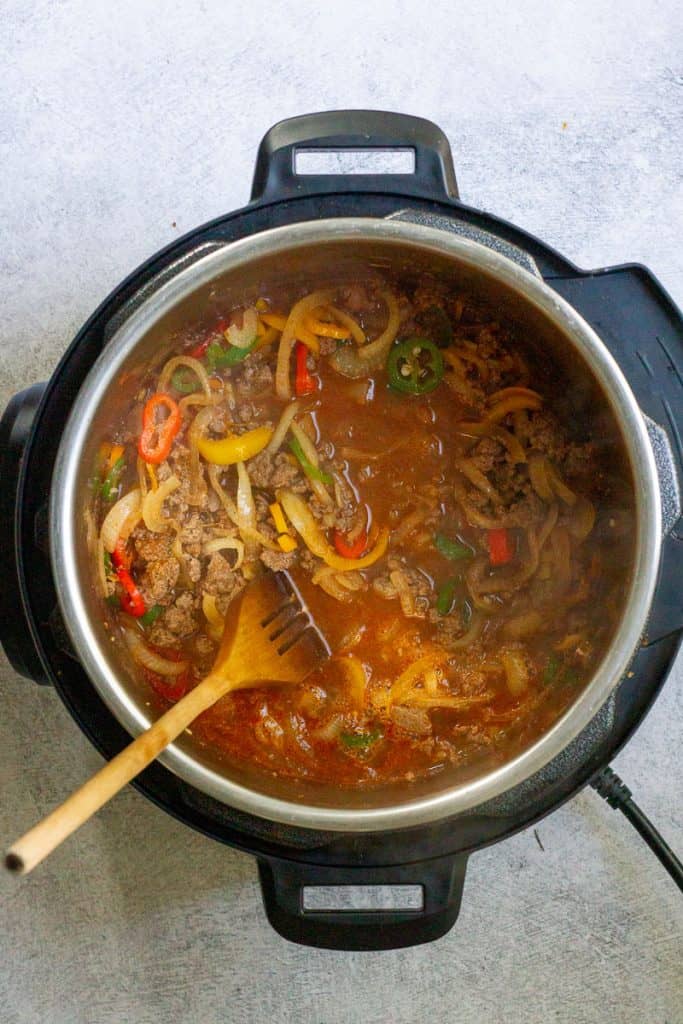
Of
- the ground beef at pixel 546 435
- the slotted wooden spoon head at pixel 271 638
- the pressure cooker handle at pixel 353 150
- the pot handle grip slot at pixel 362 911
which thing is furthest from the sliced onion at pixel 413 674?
the pressure cooker handle at pixel 353 150

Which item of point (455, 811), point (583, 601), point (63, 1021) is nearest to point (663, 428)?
point (583, 601)

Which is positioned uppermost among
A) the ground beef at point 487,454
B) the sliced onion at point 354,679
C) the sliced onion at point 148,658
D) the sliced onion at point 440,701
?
the ground beef at point 487,454

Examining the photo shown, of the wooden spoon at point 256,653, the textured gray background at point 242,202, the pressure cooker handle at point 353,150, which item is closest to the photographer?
the wooden spoon at point 256,653

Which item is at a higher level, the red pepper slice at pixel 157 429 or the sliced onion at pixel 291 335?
the sliced onion at pixel 291 335

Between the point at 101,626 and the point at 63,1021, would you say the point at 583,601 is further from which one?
the point at 63,1021

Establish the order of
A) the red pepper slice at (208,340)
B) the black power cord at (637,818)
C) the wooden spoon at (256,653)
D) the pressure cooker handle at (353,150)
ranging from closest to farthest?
1. the wooden spoon at (256,653)
2. the pressure cooker handle at (353,150)
3. the red pepper slice at (208,340)
4. the black power cord at (637,818)

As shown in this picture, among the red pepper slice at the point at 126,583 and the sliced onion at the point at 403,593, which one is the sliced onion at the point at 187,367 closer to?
the red pepper slice at the point at 126,583
